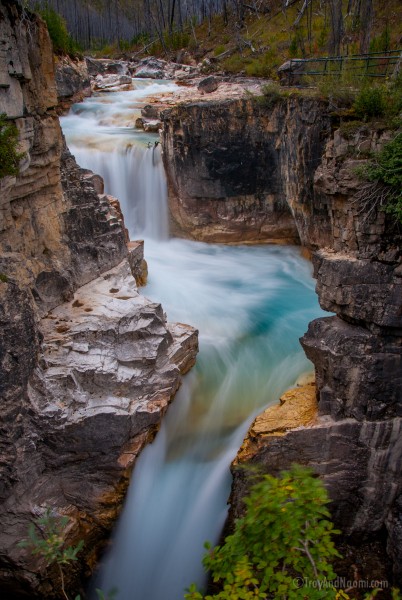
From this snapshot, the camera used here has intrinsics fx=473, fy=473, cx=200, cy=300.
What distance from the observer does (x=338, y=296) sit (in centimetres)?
632

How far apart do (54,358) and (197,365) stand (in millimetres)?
2797

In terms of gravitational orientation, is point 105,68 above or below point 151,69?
above

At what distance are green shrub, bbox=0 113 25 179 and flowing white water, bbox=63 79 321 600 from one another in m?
4.29

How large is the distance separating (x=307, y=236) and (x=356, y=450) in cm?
680

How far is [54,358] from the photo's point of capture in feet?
21.9

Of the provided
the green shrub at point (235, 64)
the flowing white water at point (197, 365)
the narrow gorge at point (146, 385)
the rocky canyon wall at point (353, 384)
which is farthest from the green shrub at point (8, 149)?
the green shrub at point (235, 64)

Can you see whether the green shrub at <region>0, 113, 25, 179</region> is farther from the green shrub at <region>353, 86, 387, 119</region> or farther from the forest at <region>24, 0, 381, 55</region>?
the forest at <region>24, 0, 381, 55</region>

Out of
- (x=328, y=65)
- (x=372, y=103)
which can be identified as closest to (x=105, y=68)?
(x=328, y=65)

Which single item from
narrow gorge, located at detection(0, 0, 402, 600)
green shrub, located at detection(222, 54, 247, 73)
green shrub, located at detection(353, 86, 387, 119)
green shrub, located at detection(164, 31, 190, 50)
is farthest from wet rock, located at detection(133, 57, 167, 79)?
green shrub, located at detection(353, 86, 387, 119)

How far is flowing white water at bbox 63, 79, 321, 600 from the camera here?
6574mm

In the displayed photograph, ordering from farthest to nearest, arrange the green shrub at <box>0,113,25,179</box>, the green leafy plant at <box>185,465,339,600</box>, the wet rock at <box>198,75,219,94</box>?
1. the wet rock at <box>198,75,219,94</box>
2. the green shrub at <box>0,113,25,179</box>
3. the green leafy plant at <box>185,465,339,600</box>

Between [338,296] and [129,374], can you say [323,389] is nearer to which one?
[338,296]

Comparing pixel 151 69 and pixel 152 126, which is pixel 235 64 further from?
pixel 152 126

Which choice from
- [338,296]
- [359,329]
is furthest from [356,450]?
[338,296]
